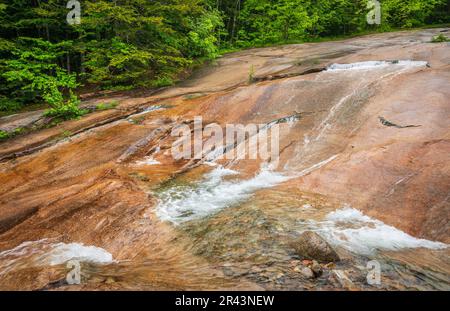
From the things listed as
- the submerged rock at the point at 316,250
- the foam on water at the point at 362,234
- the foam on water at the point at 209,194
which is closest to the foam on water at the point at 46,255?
the foam on water at the point at 209,194

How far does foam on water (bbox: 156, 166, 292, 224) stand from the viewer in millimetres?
5609

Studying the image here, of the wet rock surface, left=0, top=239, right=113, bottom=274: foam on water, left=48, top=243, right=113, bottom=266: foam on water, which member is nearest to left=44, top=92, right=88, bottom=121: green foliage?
the wet rock surface

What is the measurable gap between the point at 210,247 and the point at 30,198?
417 centimetres

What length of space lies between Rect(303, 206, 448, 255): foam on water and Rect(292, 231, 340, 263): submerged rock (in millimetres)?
526

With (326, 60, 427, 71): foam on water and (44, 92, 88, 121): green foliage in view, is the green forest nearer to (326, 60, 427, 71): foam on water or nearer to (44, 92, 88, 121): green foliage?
(44, 92, 88, 121): green foliage

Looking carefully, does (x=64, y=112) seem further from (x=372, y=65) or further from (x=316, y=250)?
(x=372, y=65)

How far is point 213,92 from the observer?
11.3m

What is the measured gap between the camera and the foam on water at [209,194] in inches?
221

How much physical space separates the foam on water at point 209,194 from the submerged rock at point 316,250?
2130mm

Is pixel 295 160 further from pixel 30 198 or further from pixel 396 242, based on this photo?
pixel 30 198

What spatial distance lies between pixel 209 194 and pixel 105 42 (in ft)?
32.4

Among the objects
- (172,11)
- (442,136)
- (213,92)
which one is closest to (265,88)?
(213,92)

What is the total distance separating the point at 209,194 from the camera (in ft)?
21.0

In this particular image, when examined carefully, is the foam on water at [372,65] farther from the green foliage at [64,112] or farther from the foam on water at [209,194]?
the green foliage at [64,112]
